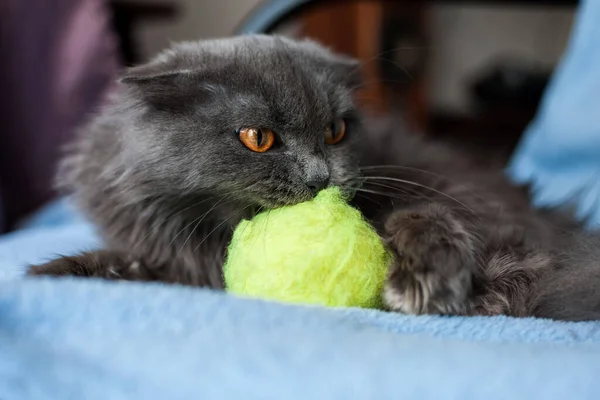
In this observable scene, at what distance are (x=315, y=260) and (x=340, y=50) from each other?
278cm

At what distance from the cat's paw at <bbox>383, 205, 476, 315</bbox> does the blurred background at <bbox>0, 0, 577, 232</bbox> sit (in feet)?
2.20

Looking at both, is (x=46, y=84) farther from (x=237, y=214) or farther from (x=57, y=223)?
(x=237, y=214)

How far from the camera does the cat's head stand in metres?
0.98

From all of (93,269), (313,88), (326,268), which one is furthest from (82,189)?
(326,268)

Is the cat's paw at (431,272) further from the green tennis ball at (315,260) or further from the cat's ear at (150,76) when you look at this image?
the cat's ear at (150,76)

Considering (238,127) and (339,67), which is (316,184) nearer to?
(238,127)

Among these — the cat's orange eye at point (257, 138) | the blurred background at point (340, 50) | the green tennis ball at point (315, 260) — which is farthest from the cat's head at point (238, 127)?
the blurred background at point (340, 50)

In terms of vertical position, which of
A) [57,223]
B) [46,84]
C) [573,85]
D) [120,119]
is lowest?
[57,223]

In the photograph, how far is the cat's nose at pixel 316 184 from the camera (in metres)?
0.97

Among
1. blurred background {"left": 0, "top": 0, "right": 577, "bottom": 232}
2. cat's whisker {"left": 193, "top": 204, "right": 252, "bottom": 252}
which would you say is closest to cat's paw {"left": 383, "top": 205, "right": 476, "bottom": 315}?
cat's whisker {"left": 193, "top": 204, "right": 252, "bottom": 252}

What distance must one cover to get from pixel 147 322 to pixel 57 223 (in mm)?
1313

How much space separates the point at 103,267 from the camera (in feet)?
3.48

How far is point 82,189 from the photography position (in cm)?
124

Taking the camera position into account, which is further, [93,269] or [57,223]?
[57,223]
